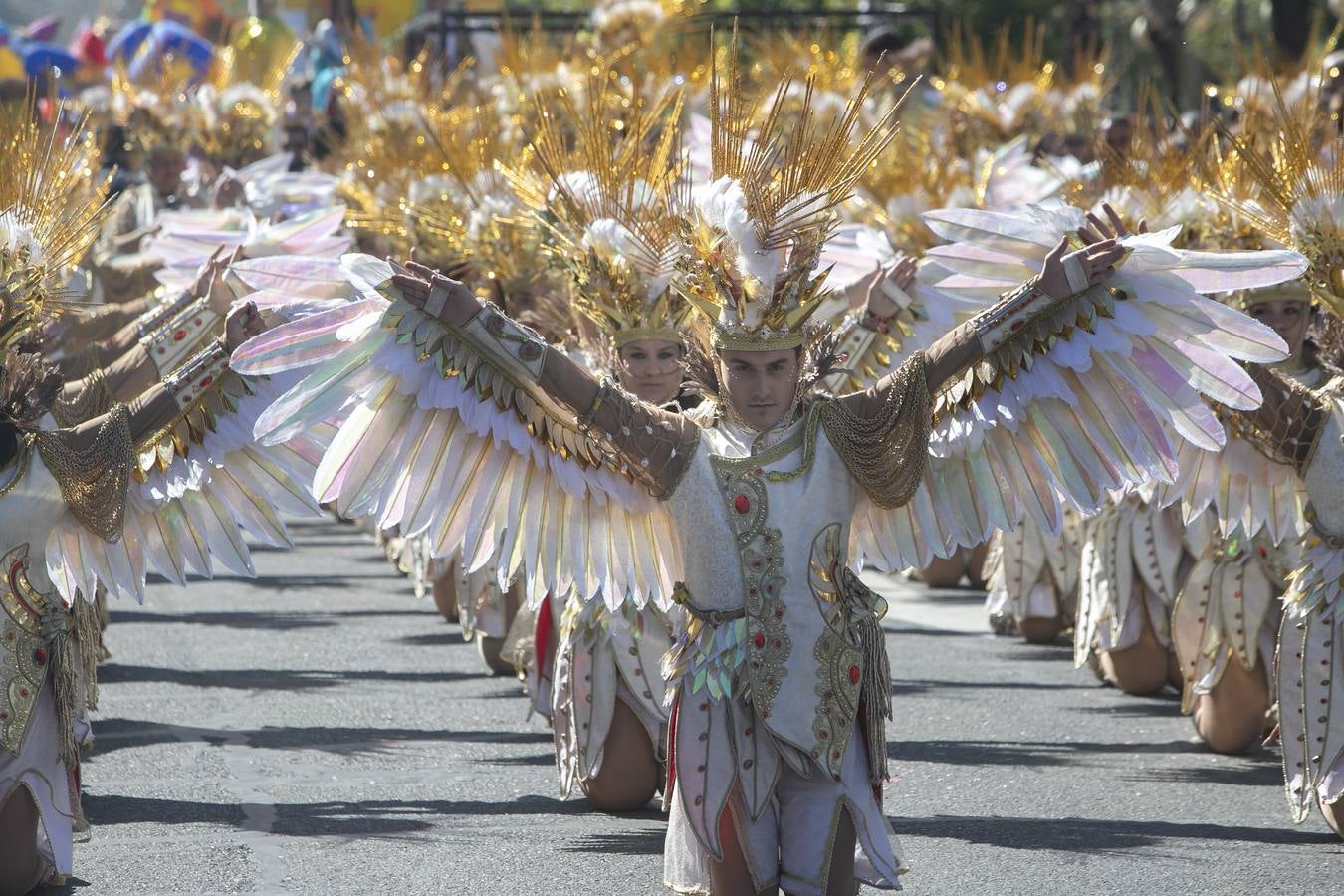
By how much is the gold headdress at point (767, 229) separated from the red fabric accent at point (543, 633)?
1.98 metres

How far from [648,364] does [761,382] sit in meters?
1.19

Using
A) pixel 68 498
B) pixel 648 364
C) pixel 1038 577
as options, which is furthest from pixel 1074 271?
pixel 1038 577

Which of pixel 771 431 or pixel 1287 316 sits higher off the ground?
pixel 771 431

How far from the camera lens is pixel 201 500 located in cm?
491

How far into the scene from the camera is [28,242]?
485 cm

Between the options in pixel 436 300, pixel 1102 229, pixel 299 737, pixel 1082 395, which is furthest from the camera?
pixel 299 737

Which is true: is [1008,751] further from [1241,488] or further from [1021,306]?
[1021,306]

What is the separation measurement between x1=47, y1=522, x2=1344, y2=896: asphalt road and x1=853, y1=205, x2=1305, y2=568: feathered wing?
1.05 metres

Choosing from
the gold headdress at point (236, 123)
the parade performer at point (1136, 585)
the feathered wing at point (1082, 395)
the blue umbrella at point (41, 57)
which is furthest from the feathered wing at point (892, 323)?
the blue umbrella at point (41, 57)

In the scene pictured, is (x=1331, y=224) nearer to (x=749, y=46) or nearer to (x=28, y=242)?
(x=28, y=242)

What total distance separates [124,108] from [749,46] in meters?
4.99

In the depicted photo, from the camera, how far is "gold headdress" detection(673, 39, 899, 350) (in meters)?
4.17

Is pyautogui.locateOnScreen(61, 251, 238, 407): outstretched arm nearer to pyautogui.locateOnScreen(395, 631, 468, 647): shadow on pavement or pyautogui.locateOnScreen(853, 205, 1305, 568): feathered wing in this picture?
pyautogui.locateOnScreen(853, 205, 1305, 568): feathered wing

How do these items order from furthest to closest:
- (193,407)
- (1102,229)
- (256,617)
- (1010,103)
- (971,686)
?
(1010,103), (256,617), (971,686), (193,407), (1102,229)
